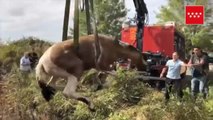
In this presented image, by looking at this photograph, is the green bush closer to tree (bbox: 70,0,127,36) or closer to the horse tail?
the horse tail

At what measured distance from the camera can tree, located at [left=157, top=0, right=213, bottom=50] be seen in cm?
4431

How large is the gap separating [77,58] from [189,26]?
40994 millimetres

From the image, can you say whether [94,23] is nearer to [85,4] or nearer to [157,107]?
[85,4]

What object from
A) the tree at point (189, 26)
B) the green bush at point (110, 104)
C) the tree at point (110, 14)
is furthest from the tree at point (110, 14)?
the green bush at point (110, 104)

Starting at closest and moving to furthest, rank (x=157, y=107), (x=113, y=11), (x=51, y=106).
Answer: (x=157, y=107)
(x=51, y=106)
(x=113, y=11)

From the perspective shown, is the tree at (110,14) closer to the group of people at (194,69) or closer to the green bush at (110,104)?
the group of people at (194,69)

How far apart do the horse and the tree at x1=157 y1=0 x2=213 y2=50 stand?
34.0 metres

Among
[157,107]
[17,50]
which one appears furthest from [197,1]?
[157,107]

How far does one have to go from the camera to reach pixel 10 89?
1227cm

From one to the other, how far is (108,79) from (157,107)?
1670 millimetres

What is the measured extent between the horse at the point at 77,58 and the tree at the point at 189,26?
3400cm

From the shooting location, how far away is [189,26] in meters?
47.2

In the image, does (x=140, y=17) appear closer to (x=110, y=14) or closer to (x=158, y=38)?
(x=158, y=38)

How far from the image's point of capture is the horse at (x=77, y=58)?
23.6 ft
